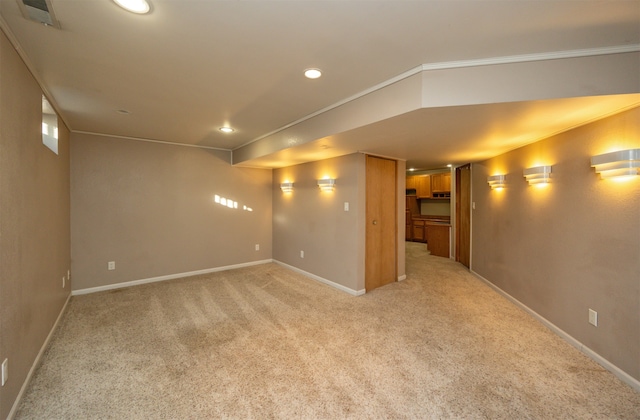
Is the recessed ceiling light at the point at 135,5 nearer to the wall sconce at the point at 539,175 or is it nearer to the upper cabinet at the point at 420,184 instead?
the wall sconce at the point at 539,175

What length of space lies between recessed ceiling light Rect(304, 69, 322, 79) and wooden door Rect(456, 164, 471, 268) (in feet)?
14.0

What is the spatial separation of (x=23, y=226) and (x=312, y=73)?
2.44m

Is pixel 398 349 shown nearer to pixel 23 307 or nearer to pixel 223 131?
pixel 23 307

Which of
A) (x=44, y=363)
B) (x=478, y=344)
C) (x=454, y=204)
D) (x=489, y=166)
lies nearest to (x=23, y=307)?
(x=44, y=363)

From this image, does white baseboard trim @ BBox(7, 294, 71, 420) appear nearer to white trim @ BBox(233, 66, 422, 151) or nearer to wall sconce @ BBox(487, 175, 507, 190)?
white trim @ BBox(233, 66, 422, 151)

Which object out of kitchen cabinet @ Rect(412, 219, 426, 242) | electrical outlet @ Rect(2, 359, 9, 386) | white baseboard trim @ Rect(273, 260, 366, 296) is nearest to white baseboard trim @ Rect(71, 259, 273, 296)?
white baseboard trim @ Rect(273, 260, 366, 296)

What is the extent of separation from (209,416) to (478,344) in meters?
2.39

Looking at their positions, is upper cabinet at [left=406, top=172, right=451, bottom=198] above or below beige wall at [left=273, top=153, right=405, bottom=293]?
above

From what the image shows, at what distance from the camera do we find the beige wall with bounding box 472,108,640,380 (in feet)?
6.75

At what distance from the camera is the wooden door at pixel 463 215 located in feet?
17.2

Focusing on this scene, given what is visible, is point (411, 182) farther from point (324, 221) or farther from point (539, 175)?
point (539, 175)

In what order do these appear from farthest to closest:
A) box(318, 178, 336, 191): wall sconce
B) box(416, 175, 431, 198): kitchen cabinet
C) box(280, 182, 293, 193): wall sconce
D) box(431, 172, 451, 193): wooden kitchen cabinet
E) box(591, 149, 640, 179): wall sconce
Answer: box(416, 175, 431, 198): kitchen cabinet, box(431, 172, 451, 193): wooden kitchen cabinet, box(280, 182, 293, 193): wall sconce, box(318, 178, 336, 191): wall sconce, box(591, 149, 640, 179): wall sconce

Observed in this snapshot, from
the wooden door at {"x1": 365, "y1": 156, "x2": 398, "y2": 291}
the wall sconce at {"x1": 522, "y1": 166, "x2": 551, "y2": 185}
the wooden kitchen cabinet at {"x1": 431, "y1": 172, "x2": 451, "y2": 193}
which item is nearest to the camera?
the wall sconce at {"x1": 522, "y1": 166, "x2": 551, "y2": 185}

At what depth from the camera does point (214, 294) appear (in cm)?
395
